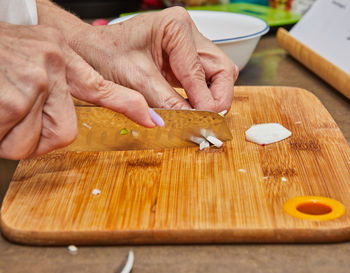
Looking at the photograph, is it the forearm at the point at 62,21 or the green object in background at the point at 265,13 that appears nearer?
the forearm at the point at 62,21

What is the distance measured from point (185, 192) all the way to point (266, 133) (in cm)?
31

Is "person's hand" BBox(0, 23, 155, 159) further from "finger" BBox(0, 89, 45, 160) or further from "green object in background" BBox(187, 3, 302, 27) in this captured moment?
"green object in background" BBox(187, 3, 302, 27)

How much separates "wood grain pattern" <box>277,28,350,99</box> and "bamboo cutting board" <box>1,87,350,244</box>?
231 mm

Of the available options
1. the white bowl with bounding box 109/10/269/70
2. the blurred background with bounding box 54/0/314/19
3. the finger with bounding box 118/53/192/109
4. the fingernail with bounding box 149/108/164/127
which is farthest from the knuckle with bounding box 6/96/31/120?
the blurred background with bounding box 54/0/314/19

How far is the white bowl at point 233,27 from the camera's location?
1477 millimetres

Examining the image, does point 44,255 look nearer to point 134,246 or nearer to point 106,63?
point 134,246

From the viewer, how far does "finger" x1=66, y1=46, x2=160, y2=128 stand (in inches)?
35.3

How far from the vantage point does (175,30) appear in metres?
1.13

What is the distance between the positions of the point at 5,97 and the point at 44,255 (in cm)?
27

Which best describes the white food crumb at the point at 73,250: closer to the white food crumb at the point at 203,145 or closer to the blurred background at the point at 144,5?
the white food crumb at the point at 203,145

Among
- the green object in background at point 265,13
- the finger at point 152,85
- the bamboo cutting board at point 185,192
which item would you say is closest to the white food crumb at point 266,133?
the bamboo cutting board at point 185,192

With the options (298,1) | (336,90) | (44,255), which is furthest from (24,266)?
(298,1)

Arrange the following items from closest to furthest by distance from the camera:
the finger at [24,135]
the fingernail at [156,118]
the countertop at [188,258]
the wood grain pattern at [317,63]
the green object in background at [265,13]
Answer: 1. the countertop at [188,258]
2. the finger at [24,135]
3. the fingernail at [156,118]
4. the wood grain pattern at [317,63]
5. the green object in background at [265,13]

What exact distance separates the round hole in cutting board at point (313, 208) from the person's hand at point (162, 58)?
369 mm
